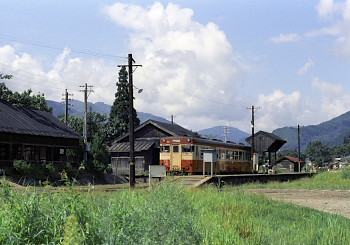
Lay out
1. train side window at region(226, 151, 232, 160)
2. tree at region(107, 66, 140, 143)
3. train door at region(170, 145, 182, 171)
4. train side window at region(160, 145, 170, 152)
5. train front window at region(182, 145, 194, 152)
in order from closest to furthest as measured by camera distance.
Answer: train front window at region(182, 145, 194, 152) → train door at region(170, 145, 182, 171) → train side window at region(160, 145, 170, 152) → train side window at region(226, 151, 232, 160) → tree at region(107, 66, 140, 143)

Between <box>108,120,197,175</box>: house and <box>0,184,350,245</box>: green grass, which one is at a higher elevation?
<box>108,120,197,175</box>: house

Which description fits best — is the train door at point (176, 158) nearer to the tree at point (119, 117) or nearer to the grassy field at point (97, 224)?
the grassy field at point (97, 224)

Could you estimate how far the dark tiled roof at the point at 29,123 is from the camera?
113ft

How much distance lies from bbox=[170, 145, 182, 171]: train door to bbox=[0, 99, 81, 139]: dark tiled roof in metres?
11.2

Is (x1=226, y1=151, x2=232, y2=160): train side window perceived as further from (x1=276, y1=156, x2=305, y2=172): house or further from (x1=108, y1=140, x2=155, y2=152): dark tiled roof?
(x1=276, y1=156, x2=305, y2=172): house

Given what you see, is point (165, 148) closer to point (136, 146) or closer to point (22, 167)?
point (22, 167)

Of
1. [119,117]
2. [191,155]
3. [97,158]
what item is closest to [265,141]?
[119,117]

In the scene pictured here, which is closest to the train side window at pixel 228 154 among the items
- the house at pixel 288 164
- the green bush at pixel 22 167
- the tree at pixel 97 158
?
the tree at pixel 97 158

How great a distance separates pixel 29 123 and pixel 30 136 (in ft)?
4.39

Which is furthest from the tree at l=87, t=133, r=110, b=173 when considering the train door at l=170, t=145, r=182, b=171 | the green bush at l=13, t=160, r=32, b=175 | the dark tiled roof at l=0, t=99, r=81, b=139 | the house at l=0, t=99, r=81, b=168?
the train door at l=170, t=145, r=182, b=171

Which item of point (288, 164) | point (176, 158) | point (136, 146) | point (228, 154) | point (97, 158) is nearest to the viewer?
point (176, 158)

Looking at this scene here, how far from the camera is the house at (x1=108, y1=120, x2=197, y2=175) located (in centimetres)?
4759

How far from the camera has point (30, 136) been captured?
36.5m

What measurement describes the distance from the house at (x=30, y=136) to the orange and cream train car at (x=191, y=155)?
10.5 metres
